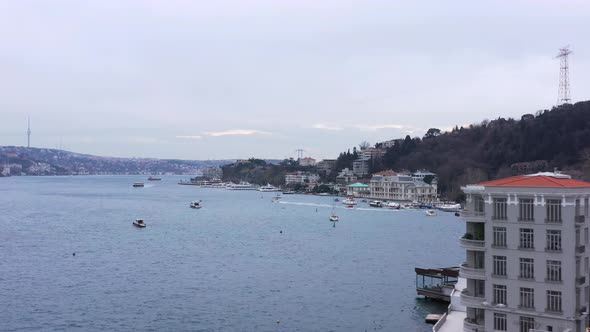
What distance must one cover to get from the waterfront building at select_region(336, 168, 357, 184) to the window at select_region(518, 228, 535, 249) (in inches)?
4019

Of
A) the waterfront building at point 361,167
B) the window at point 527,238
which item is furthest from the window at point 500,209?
the waterfront building at point 361,167

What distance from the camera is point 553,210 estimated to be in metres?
12.6

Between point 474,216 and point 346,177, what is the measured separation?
103606mm

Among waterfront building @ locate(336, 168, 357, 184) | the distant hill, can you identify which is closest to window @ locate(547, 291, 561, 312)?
the distant hill

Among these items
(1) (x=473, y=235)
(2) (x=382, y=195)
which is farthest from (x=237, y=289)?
(2) (x=382, y=195)

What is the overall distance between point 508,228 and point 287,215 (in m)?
50.1

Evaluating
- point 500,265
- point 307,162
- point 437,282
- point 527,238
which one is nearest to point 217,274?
point 437,282

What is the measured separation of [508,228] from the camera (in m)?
13.1

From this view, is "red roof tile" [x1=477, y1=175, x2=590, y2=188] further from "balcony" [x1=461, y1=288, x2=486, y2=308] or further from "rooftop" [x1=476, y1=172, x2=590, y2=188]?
"balcony" [x1=461, y1=288, x2=486, y2=308]

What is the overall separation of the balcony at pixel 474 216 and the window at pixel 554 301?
202 cm

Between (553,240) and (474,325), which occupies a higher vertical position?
(553,240)

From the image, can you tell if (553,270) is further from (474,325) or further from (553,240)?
(474,325)

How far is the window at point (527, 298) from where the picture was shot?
41.5ft

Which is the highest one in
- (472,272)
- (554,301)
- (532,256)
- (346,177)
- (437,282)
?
(346,177)
